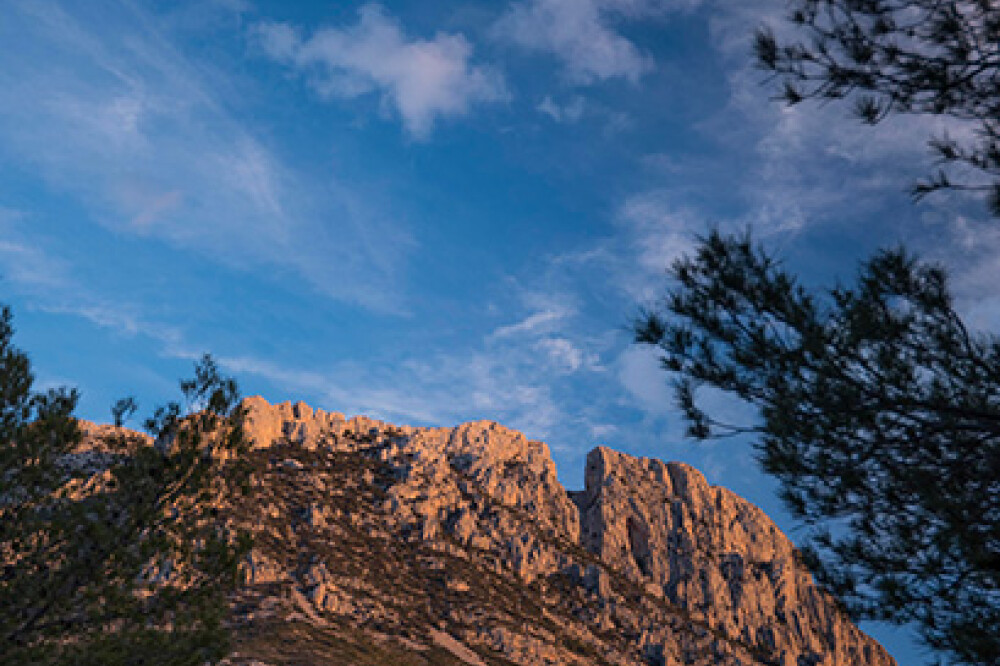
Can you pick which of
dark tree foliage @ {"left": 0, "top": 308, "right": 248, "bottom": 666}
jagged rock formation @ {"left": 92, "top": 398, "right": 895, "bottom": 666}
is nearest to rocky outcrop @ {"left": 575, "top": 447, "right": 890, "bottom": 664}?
jagged rock formation @ {"left": 92, "top": 398, "right": 895, "bottom": 666}

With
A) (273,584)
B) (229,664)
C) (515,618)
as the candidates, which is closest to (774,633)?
(515,618)

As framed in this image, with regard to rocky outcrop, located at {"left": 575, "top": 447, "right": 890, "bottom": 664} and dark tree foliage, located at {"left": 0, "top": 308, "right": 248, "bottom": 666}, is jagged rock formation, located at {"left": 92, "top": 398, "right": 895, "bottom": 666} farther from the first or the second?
dark tree foliage, located at {"left": 0, "top": 308, "right": 248, "bottom": 666}

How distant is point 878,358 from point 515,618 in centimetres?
13125

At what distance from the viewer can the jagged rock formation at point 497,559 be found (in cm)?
11115

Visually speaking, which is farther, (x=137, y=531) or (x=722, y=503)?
(x=722, y=503)

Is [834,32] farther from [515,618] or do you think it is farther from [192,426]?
→ [515,618]

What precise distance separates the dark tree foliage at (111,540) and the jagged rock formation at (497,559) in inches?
3055

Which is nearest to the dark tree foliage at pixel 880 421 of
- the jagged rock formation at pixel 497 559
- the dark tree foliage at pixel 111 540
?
the dark tree foliage at pixel 111 540

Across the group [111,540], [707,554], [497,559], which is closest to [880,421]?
[111,540]

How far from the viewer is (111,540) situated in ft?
41.0

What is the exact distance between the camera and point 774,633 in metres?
162

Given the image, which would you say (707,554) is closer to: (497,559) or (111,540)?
(497,559)

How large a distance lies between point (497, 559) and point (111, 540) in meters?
144

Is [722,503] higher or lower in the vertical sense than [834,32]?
higher
